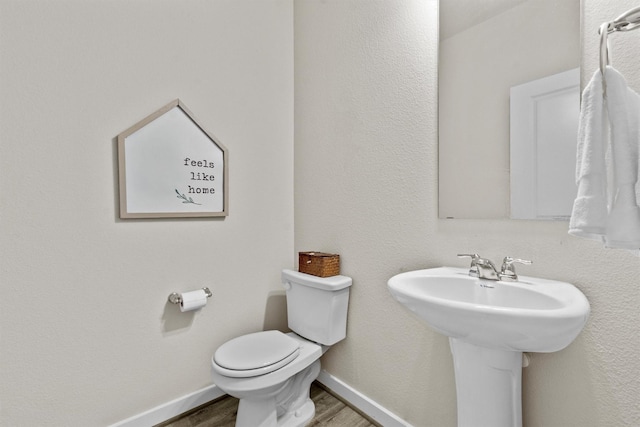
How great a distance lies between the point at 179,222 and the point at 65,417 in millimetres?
911

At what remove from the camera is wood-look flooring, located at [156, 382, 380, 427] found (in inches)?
56.6

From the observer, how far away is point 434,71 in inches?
48.5

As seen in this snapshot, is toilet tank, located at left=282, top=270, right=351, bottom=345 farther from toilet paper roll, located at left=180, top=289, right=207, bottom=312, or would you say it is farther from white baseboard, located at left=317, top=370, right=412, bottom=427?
toilet paper roll, located at left=180, top=289, right=207, bottom=312

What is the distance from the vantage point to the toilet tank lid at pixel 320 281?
1.46 m

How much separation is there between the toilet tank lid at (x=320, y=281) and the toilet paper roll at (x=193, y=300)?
44 centimetres

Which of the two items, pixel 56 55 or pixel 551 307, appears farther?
pixel 56 55

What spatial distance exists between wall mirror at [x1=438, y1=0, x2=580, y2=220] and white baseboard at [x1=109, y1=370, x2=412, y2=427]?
0.99 meters

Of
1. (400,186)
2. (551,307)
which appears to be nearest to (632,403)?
(551,307)

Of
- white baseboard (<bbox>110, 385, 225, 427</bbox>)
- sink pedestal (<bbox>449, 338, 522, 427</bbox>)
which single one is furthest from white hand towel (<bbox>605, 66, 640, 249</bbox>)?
white baseboard (<bbox>110, 385, 225, 427</bbox>)

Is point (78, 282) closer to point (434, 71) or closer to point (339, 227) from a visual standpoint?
point (339, 227)

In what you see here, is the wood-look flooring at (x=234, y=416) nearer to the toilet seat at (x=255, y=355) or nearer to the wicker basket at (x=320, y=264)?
the toilet seat at (x=255, y=355)

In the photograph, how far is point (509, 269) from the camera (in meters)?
0.98

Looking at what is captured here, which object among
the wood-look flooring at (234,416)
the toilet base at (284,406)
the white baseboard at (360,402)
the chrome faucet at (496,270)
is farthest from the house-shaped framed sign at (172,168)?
the chrome faucet at (496,270)

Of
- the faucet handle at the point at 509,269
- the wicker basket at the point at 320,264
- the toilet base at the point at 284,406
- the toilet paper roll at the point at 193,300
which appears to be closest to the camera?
the faucet handle at the point at 509,269
